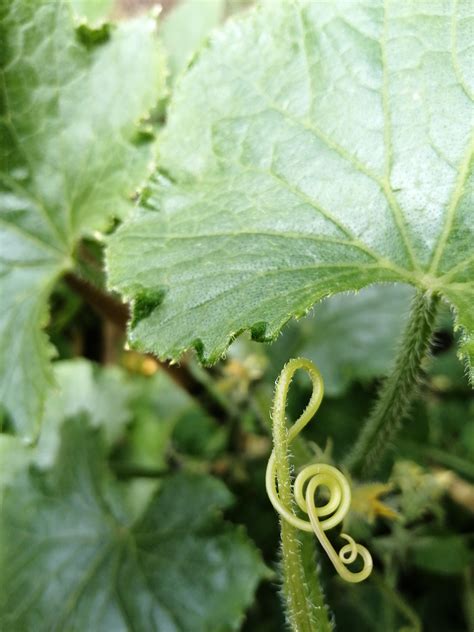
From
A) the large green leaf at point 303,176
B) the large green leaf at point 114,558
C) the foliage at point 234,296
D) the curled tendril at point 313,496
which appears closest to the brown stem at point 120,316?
the foliage at point 234,296

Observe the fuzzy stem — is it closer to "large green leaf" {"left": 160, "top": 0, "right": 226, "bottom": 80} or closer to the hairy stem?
the hairy stem

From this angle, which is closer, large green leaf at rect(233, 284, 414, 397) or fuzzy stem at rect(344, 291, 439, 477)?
fuzzy stem at rect(344, 291, 439, 477)

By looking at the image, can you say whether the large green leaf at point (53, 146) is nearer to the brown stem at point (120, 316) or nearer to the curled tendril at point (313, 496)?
the brown stem at point (120, 316)

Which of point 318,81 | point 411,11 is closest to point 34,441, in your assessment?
point 318,81

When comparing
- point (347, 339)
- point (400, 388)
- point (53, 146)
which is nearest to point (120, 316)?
point (53, 146)

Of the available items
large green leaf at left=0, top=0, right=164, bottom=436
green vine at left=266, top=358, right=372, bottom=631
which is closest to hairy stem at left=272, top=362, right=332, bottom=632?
green vine at left=266, top=358, right=372, bottom=631

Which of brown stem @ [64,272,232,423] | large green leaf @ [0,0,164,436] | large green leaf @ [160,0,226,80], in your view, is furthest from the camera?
large green leaf @ [160,0,226,80]

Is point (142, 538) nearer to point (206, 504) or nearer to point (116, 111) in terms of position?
point (206, 504)

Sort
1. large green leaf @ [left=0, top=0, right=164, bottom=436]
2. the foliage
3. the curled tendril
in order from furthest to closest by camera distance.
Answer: large green leaf @ [left=0, top=0, right=164, bottom=436]
the foliage
the curled tendril
